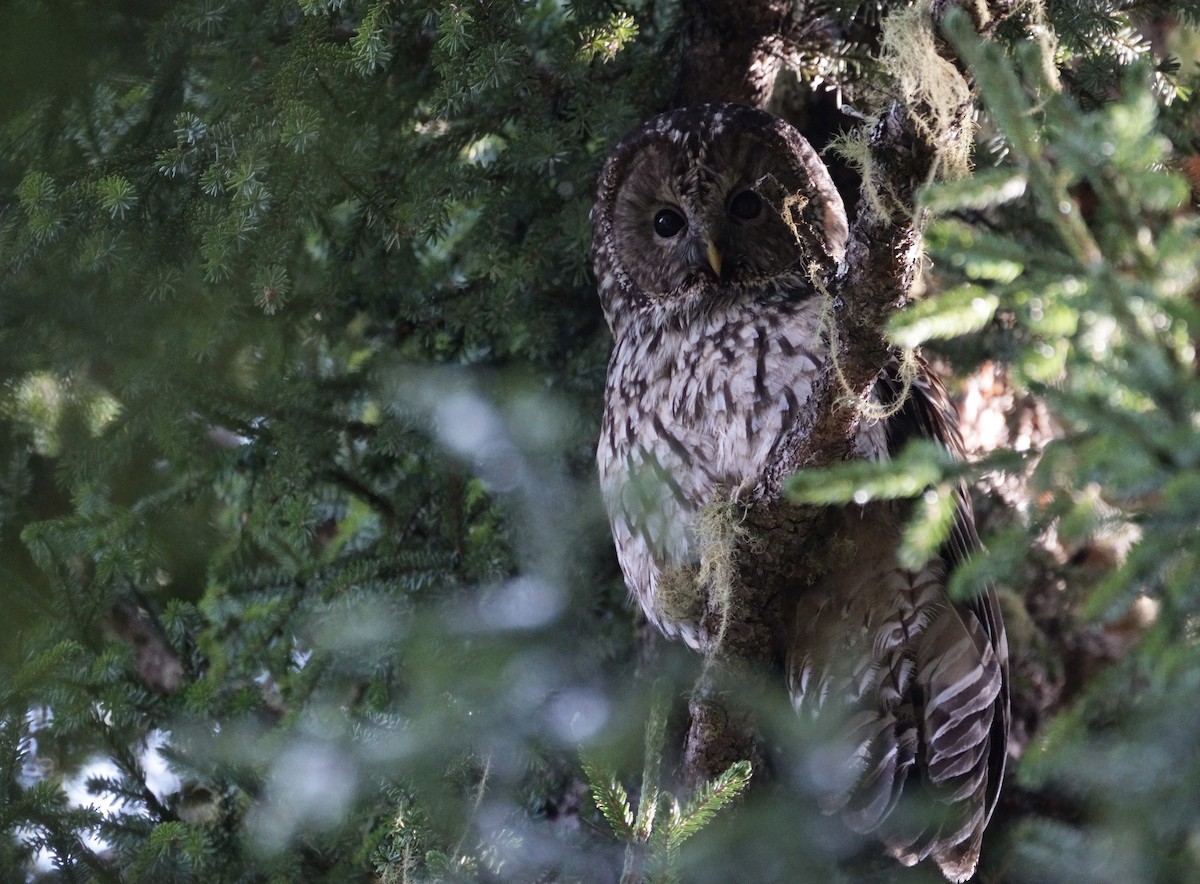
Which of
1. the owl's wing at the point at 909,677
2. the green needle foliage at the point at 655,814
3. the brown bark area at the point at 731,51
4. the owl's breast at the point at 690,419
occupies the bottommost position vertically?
the green needle foliage at the point at 655,814

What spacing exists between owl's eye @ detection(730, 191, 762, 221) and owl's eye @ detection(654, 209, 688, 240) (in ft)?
0.54

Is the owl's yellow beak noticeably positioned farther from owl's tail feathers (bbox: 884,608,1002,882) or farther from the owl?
owl's tail feathers (bbox: 884,608,1002,882)

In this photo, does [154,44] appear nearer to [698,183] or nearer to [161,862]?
[698,183]

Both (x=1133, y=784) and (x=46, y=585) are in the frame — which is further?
(x=46, y=585)

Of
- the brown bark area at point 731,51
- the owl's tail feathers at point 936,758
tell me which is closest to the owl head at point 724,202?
the brown bark area at point 731,51

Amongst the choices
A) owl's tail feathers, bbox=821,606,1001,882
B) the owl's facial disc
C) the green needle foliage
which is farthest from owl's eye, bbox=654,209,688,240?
the green needle foliage

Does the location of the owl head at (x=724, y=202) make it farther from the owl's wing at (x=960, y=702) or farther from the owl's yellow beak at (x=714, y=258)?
the owl's wing at (x=960, y=702)

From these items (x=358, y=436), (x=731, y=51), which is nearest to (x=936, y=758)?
(x=358, y=436)

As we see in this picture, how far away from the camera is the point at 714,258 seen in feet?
9.20

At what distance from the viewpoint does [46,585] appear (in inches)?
128

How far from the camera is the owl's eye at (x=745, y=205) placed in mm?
2932

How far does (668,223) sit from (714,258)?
31 cm

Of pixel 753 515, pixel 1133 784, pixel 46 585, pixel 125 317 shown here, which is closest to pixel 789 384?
pixel 753 515

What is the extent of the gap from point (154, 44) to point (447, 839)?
2.01 m
